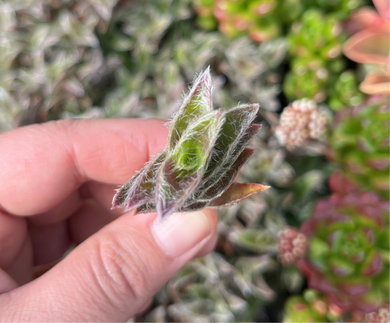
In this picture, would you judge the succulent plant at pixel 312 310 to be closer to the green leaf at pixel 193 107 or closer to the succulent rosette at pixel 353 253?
the succulent rosette at pixel 353 253

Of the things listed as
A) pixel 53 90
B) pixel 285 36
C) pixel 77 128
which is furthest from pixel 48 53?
pixel 285 36

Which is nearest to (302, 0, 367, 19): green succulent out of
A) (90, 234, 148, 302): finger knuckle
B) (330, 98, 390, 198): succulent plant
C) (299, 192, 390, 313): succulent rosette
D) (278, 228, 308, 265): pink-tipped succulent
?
(330, 98, 390, 198): succulent plant

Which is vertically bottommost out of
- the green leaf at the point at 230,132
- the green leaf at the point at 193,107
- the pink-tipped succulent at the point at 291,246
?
the pink-tipped succulent at the point at 291,246

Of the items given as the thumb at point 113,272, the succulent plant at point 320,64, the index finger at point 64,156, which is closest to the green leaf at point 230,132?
the thumb at point 113,272

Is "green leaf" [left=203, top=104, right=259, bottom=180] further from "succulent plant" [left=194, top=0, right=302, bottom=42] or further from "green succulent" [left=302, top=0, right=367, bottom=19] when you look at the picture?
"green succulent" [left=302, top=0, right=367, bottom=19]

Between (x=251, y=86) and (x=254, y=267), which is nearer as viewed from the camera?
(x=254, y=267)

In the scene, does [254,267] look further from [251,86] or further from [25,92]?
[25,92]
